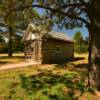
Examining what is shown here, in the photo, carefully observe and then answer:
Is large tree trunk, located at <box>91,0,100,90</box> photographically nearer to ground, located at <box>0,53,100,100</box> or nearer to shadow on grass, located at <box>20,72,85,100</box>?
ground, located at <box>0,53,100,100</box>

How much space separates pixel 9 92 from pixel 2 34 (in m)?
23.9

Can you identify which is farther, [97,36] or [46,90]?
[97,36]

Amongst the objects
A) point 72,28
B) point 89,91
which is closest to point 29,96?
point 89,91

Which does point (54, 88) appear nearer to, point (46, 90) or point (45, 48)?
point (46, 90)

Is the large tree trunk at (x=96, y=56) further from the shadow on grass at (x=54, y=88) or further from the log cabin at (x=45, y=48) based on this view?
the log cabin at (x=45, y=48)

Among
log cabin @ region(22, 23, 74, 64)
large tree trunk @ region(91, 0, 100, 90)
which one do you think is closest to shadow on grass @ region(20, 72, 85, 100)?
large tree trunk @ region(91, 0, 100, 90)

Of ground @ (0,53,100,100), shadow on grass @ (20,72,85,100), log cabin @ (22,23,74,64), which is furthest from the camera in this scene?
log cabin @ (22,23,74,64)

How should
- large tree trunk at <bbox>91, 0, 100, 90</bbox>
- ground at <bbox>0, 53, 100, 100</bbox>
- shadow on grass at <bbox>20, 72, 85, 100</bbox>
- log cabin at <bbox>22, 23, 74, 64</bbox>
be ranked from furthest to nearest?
log cabin at <bbox>22, 23, 74, 64</bbox>
large tree trunk at <bbox>91, 0, 100, 90</bbox>
shadow on grass at <bbox>20, 72, 85, 100</bbox>
ground at <bbox>0, 53, 100, 100</bbox>

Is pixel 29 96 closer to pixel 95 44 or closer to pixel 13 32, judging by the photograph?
pixel 95 44

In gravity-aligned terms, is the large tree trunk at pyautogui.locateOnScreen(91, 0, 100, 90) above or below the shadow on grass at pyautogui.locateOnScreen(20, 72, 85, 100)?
above

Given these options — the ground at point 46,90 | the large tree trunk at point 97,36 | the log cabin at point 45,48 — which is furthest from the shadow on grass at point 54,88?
the log cabin at point 45,48

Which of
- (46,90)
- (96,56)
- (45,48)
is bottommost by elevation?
(46,90)

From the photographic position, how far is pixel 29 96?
8398 mm

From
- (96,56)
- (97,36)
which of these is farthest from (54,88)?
(97,36)
